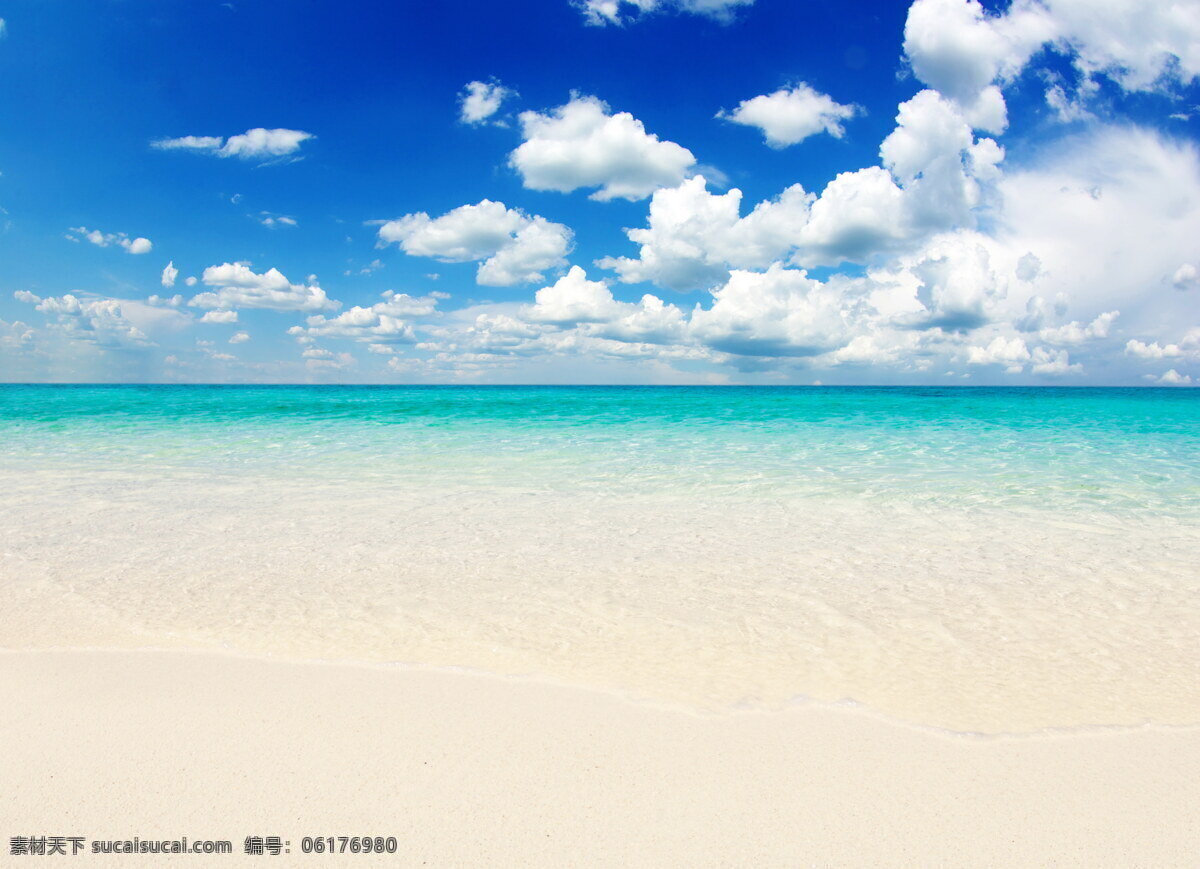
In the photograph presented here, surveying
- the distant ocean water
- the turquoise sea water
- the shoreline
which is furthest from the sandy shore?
the turquoise sea water

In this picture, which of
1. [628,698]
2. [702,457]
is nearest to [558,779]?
[628,698]

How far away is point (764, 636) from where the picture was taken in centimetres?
460

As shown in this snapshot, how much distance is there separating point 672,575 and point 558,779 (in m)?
3.23

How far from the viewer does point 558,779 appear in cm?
290

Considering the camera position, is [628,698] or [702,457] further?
[702,457]

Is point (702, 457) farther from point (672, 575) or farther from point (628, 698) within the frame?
point (628, 698)

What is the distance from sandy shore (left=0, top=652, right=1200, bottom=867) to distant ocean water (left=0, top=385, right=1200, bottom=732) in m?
0.34

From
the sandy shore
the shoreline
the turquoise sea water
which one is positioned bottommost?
the sandy shore

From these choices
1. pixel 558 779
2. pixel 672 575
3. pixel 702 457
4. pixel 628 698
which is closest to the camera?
pixel 558 779

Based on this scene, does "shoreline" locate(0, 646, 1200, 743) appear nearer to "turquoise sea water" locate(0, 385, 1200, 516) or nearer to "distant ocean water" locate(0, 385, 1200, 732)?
"distant ocean water" locate(0, 385, 1200, 732)

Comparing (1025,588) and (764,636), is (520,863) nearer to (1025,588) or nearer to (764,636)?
(764,636)

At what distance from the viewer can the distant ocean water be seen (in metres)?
4.05

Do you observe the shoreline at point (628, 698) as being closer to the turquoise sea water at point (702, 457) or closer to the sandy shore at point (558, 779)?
the sandy shore at point (558, 779)

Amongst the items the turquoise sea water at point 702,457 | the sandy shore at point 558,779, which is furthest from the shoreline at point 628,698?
the turquoise sea water at point 702,457
